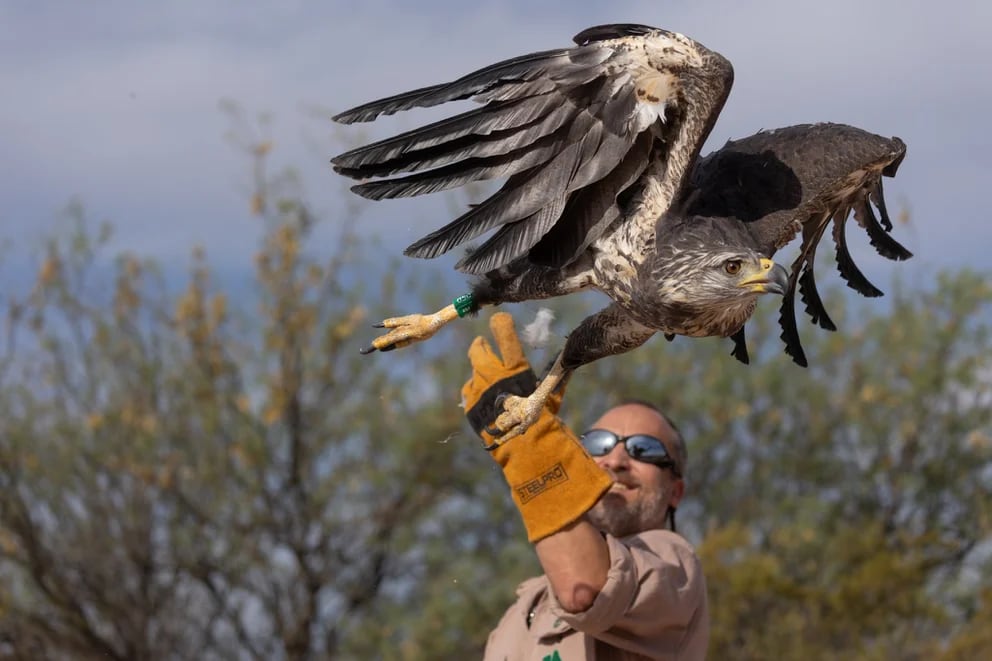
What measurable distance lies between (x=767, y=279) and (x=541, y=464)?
34.8 inches

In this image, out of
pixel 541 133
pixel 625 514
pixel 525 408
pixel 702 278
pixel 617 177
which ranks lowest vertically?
pixel 625 514

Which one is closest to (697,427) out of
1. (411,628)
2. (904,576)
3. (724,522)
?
(724,522)

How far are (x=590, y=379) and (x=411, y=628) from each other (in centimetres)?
303

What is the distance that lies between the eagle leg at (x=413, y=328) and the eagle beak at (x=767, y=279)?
0.87 m

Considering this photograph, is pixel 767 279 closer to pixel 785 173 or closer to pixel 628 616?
pixel 785 173

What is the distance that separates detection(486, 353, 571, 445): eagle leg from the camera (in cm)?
346

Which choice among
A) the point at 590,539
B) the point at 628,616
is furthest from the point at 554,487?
the point at 628,616

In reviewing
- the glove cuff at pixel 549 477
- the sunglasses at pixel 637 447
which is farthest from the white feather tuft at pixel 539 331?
the sunglasses at pixel 637 447

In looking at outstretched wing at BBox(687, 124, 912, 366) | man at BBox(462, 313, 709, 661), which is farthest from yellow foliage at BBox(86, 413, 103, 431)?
Result: outstretched wing at BBox(687, 124, 912, 366)

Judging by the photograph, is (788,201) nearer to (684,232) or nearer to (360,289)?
(684,232)

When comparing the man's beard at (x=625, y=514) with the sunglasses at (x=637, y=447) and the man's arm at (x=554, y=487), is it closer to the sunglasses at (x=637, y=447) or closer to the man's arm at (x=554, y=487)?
the sunglasses at (x=637, y=447)

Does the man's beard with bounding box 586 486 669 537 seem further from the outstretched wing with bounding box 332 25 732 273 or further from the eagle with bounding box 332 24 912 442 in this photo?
the outstretched wing with bounding box 332 25 732 273

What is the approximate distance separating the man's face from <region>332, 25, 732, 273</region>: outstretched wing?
135 centimetres

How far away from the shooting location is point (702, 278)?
3025 millimetres
